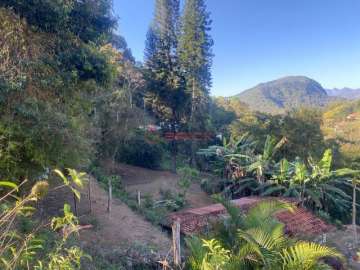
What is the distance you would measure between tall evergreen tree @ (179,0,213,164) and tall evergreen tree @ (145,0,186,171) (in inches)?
29.7

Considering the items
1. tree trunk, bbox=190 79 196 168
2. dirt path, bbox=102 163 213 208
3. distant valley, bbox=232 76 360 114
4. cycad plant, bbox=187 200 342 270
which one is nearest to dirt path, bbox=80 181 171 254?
cycad plant, bbox=187 200 342 270

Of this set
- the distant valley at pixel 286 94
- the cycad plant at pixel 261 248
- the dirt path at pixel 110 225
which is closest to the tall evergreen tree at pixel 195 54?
the dirt path at pixel 110 225

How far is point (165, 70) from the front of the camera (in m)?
21.1

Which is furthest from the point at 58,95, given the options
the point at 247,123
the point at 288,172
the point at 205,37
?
the point at 205,37

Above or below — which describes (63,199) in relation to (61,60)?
below

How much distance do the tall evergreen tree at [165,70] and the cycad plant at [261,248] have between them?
1548cm

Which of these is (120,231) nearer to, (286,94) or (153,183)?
(153,183)

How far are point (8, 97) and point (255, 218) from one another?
13.8 ft

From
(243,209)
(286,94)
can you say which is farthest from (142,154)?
(286,94)

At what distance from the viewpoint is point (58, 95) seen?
6230 millimetres

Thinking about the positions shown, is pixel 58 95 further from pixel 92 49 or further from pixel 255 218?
pixel 255 218

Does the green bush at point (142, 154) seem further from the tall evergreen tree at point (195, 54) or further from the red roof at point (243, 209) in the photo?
the red roof at point (243, 209)

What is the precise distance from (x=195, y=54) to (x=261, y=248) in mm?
17797

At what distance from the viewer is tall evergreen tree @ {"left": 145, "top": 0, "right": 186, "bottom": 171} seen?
68.4 feet
